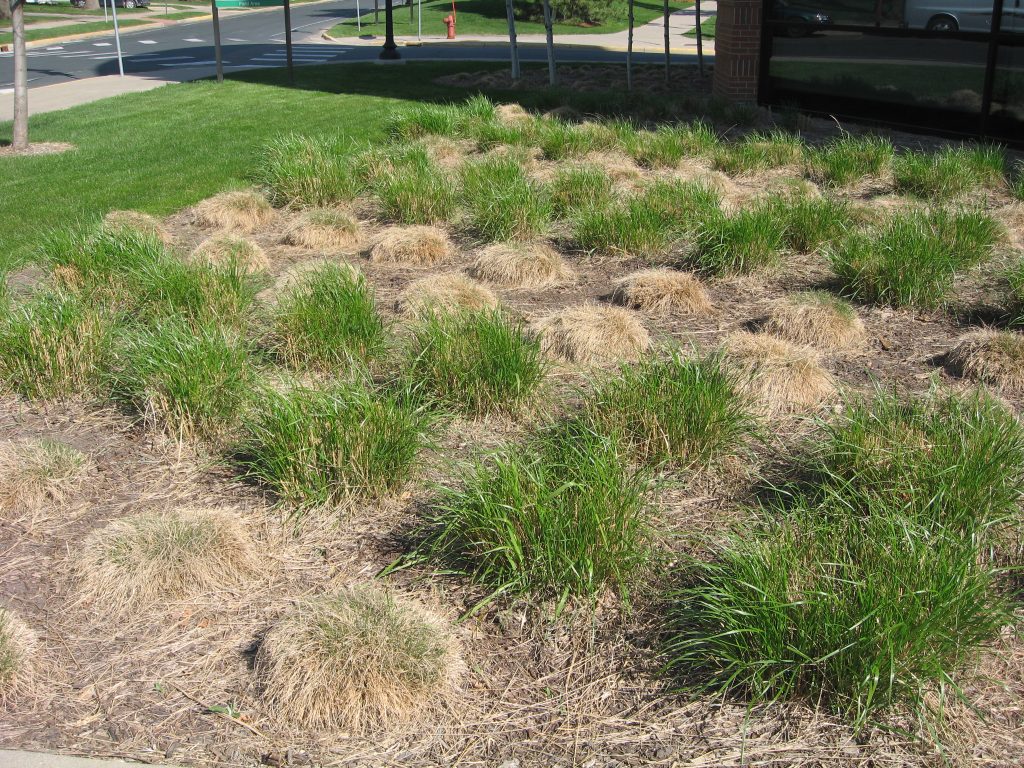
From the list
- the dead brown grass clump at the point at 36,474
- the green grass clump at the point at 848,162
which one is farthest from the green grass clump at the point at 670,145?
the dead brown grass clump at the point at 36,474

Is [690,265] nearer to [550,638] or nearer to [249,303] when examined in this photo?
[249,303]

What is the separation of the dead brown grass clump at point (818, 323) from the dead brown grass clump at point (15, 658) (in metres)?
3.89

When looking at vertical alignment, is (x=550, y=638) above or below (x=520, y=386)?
below

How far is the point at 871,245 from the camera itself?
6.35 metres

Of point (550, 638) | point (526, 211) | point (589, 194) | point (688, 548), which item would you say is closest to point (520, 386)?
point (688, 548)

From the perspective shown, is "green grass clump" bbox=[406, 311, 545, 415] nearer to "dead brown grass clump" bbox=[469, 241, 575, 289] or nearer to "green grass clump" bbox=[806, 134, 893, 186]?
"dead brown grass clump" bbox=[469, 241, 575, 289]

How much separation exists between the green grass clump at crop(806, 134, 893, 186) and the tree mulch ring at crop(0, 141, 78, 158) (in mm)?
7544

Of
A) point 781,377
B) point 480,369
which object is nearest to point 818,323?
point 781,377

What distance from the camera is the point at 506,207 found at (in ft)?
24.2

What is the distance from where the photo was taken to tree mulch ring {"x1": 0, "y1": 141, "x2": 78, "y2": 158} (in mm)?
10684

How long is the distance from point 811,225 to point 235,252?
12.4 ft

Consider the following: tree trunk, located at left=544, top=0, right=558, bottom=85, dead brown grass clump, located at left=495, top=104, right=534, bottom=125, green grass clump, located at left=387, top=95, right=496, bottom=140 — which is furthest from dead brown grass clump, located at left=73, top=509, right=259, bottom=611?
tree trunk, located at left=544, top=0, right=558, bottom=85

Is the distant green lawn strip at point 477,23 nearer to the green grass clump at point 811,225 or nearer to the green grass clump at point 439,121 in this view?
the green grass clump at point 439,121

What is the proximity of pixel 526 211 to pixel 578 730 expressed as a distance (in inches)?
196
